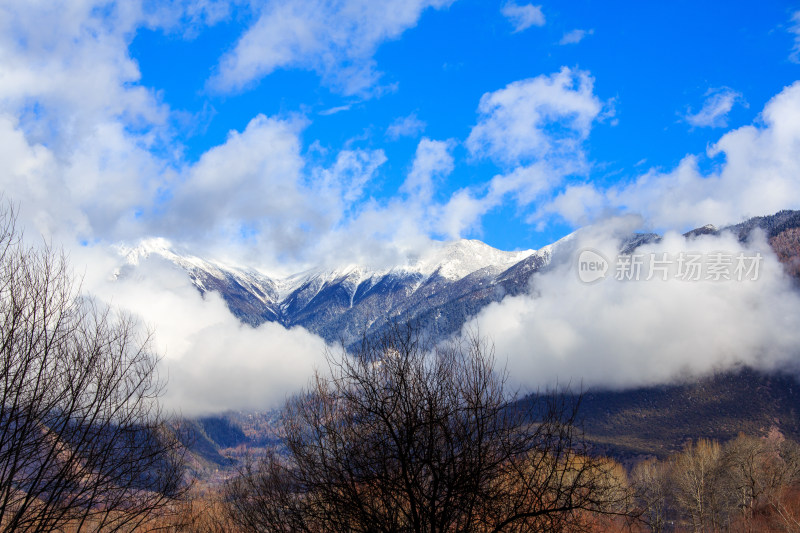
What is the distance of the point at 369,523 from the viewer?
1090 cm

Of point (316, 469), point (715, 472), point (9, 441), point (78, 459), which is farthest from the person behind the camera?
point (715, 472)

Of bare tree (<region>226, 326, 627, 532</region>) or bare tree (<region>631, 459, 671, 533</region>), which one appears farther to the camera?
bare tree (<region>631, 459, 671, 533</region>)

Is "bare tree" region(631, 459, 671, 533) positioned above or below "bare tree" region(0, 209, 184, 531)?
below

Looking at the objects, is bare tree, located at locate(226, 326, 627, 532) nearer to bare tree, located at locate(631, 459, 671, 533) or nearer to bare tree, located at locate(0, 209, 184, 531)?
bare tree, located at locate(0, 209, 184, 531)

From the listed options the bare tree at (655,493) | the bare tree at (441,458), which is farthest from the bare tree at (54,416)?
the bare tree at (655,493)

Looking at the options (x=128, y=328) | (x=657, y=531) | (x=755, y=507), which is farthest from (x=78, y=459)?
(x=755, y=507)

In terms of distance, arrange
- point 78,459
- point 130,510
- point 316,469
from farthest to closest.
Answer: point 316,469, point 130,510, point 78,459

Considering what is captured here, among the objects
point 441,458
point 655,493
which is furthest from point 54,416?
point 655,493

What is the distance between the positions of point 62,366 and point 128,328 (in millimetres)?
2137

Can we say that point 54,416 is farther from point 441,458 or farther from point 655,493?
point 655,493

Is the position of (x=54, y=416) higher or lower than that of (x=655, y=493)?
higher

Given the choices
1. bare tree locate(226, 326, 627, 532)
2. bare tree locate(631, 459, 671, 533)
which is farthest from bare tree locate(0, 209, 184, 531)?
bare tree locate(631, 459, 671, 533)

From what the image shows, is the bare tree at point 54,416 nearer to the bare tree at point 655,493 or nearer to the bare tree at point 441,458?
the bare tree at point 441,458

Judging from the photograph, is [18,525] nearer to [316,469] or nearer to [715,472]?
[316,469]
